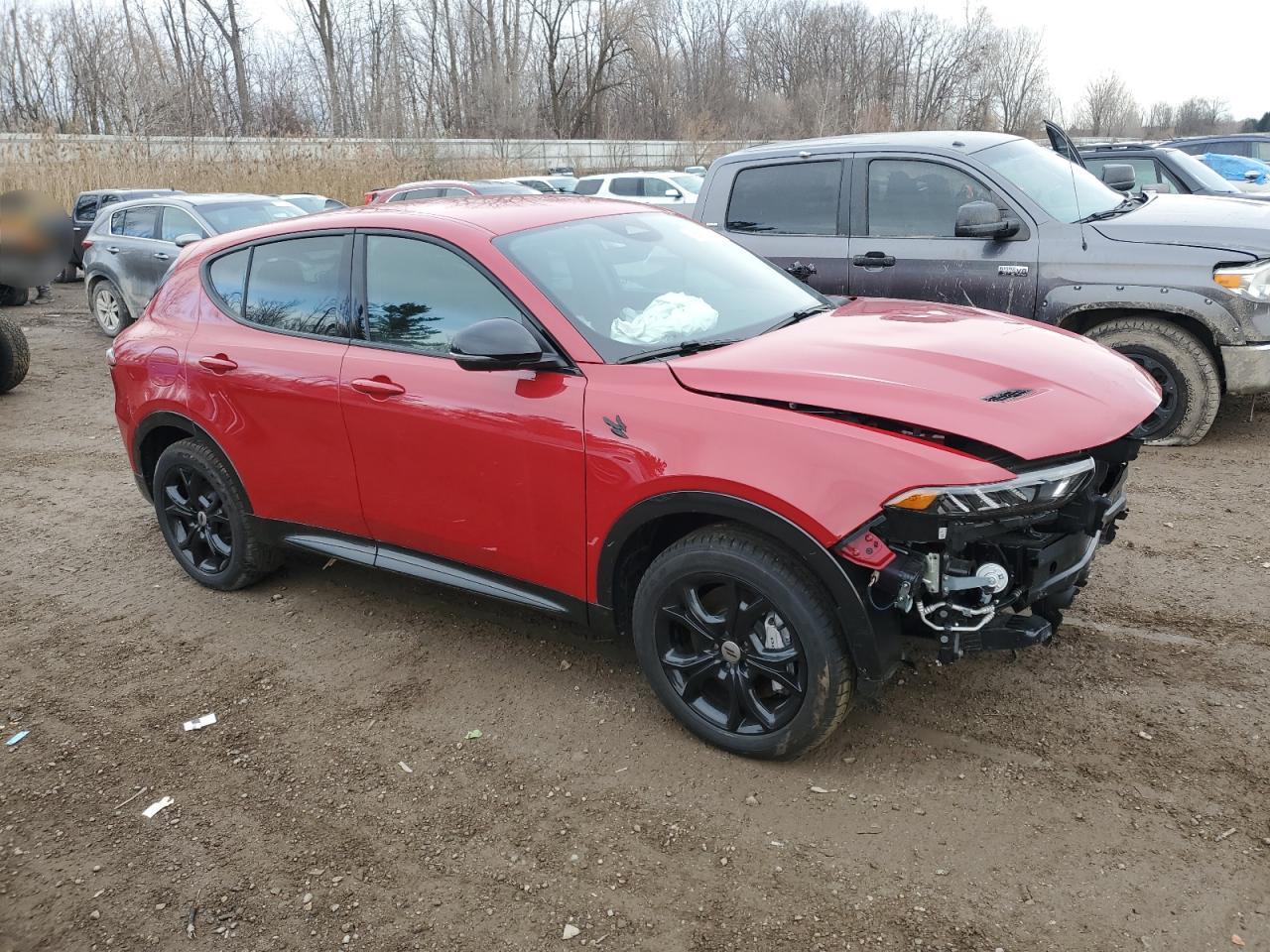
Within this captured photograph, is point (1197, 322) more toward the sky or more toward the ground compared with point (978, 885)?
more toward the sky

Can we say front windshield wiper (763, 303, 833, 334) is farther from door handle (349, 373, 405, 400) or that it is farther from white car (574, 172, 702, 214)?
white car (574, 172, 702, 214)

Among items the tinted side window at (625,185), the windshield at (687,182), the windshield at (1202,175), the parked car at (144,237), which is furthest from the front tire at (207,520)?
the windshield at (687,182)

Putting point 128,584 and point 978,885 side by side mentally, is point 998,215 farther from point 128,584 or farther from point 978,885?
point 128,584

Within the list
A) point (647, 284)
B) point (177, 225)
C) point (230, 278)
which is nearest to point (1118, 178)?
point (647, 284)

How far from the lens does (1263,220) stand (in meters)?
6.03

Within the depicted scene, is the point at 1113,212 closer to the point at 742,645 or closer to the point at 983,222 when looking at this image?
the point at 983,222

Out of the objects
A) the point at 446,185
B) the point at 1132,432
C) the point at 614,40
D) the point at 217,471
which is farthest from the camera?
the point at 614,40

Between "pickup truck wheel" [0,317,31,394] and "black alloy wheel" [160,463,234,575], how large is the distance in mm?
5729

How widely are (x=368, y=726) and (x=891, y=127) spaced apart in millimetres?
45641

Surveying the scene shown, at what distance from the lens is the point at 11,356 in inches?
367

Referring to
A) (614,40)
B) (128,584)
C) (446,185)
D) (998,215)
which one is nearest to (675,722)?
Result: (128,584)

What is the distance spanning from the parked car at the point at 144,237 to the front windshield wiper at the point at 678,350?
9.87m

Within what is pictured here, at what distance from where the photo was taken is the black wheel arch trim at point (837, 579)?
9.29 feet

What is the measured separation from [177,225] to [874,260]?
917 cm
